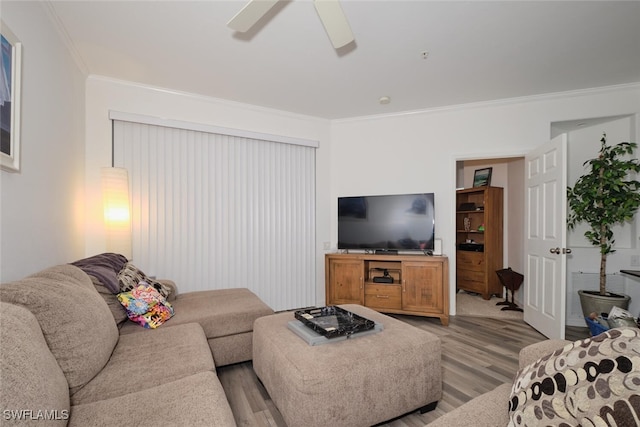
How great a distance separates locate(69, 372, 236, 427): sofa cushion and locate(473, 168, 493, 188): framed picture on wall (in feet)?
15.8

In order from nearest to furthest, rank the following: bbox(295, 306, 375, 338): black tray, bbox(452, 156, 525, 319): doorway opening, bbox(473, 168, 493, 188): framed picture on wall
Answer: bbox(295, 306, 375, 338): black tray
bbox(452, 156, 525, 319): doorway opening
bbox(473, 168, 493, 188): framed picture on wall

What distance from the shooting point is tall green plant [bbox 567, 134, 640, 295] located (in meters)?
2.73

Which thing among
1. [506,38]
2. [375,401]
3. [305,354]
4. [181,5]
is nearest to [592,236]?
[506,38]

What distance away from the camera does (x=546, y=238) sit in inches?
113

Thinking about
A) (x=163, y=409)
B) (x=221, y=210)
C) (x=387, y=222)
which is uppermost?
(x=221, y=210)

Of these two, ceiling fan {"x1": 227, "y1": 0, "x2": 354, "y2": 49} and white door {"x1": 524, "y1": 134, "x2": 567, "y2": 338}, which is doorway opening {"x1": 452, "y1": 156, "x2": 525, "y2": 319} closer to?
white door {"x1": 524, "y1": 134, "x2": 567, "y2": 338}

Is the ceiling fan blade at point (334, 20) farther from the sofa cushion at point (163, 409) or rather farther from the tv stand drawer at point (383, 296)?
the tv stand drawer at point (383, 296)

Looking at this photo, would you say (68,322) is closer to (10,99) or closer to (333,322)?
(10,99)

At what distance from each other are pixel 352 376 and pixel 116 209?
2498mm

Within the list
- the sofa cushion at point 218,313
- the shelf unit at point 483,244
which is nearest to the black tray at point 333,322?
the sofa cushion at point 218,313

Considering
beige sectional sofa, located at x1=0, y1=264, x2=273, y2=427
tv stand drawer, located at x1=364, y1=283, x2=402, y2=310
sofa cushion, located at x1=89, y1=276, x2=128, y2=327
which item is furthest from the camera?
tv stand drawer, located at x1=364, y1=283, x2=402, y2=310

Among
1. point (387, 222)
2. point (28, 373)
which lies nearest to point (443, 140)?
point (387, 222)

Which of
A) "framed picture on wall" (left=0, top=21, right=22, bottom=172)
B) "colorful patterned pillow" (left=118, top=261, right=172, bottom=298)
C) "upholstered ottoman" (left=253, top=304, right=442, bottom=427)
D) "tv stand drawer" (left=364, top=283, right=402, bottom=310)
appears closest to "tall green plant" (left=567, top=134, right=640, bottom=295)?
"tv stand drawer" (left=364, top=283, right=402, bottom=310)

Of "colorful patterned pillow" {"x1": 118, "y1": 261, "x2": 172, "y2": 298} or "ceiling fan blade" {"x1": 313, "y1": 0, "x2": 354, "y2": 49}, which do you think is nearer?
"ceiling fan blade" {"x1": 313, "y1": 0, "x2": 354, "y2": 49}
